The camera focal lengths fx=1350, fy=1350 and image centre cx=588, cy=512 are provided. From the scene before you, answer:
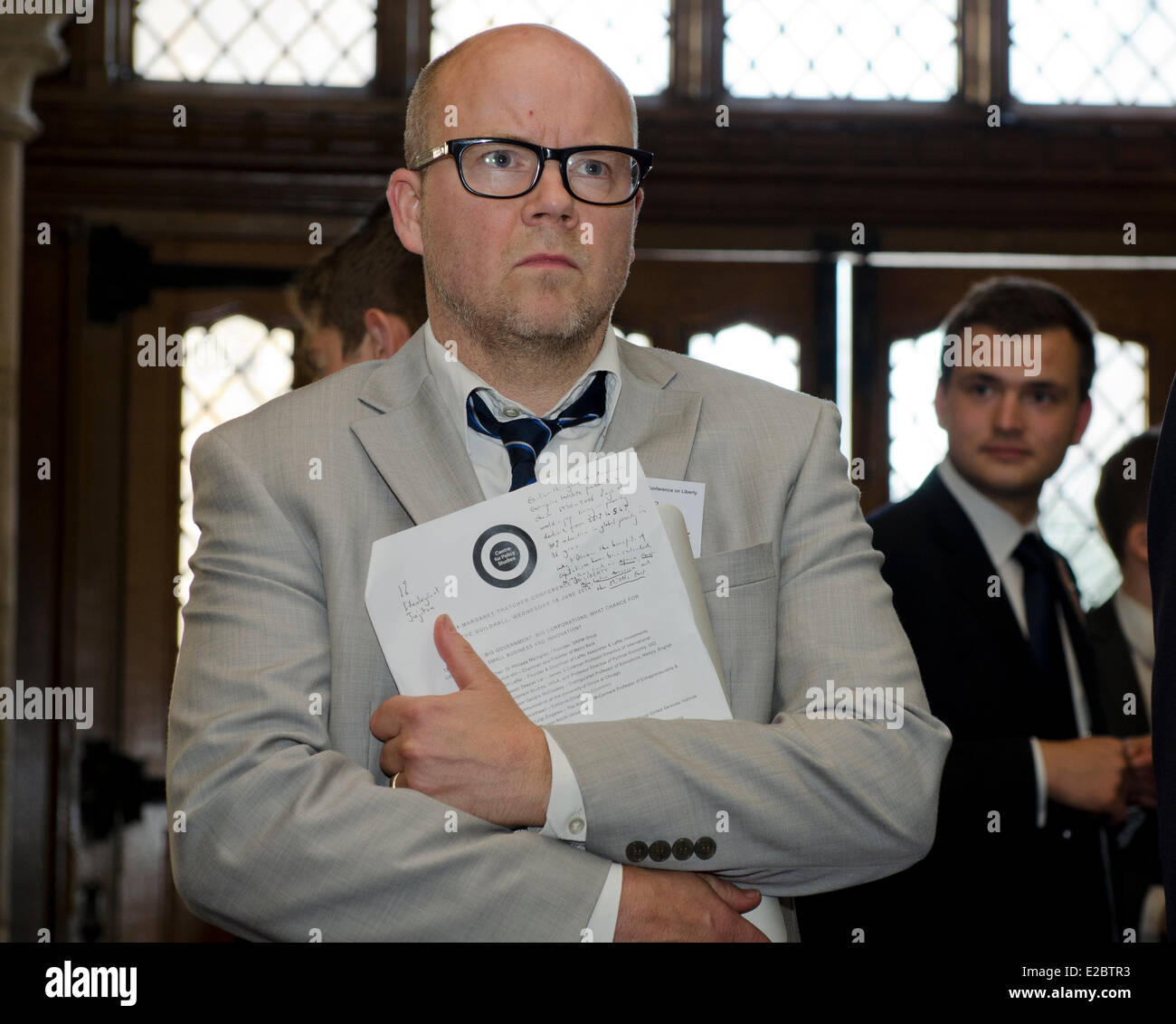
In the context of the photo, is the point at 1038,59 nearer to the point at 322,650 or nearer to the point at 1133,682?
the point at 1133,682

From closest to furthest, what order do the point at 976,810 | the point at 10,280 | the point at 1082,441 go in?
1. the point at 976,810
2. the point at 10,280
3. the point at 1082,441

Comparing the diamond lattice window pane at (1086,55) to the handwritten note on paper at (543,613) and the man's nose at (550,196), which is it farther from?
the handwritten note on paper at (543,613)

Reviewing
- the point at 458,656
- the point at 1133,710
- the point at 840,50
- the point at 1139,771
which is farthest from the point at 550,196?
the point at 840,50

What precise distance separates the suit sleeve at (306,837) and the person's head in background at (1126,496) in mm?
1961

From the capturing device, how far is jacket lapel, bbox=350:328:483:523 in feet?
4.96

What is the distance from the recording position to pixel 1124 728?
266 centimetres

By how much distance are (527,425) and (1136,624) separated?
5.49 ft

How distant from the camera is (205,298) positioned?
4.14 meters

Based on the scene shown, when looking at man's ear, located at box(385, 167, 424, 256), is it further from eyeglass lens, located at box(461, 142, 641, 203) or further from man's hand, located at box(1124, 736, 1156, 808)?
man's hand, located at box(1124, 736, 1156, 808)

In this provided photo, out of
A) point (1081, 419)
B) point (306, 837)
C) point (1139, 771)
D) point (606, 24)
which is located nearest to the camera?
point (306, 837)

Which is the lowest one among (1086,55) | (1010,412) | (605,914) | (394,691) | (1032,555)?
(605,914)

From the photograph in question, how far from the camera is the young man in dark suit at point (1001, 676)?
2.31 meters

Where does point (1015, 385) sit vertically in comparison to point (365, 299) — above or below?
below

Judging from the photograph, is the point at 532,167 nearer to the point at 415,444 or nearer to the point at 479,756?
the point at 415,444
